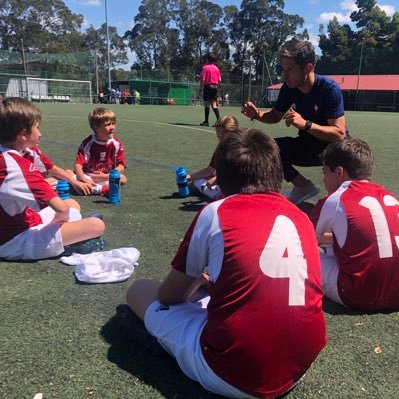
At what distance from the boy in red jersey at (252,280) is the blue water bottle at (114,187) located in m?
3.13

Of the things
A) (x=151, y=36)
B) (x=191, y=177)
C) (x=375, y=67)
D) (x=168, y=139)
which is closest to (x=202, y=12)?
(x=151, y=36)

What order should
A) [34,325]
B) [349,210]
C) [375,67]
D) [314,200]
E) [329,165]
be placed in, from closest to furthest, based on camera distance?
[34,325]
[349,210]
[329,165]
[314,200]
[375,67]

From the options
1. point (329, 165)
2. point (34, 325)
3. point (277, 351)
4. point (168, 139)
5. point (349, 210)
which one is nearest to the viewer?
point (277, 351)

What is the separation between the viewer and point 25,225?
338cm

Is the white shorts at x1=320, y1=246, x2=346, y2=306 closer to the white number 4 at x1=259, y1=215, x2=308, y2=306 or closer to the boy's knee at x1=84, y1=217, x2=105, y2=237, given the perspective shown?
the white number 4 at x1=259, y1=215, x2=308, y2=306

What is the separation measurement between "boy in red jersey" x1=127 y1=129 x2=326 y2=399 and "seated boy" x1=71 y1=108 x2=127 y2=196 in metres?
3.91

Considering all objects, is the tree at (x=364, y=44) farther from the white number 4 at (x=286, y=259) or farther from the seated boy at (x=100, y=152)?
the white number 4 at (x=286, y=259)

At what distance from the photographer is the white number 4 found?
180 cm

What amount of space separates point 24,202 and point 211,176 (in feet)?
8.74

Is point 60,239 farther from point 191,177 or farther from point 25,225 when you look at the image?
point 191,177

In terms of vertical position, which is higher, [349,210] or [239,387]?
[349,210]

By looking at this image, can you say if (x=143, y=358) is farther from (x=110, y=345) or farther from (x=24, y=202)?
(x=24, y=202)

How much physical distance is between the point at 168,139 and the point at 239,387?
30.3 ft

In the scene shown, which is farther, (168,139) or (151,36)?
(151,36)
